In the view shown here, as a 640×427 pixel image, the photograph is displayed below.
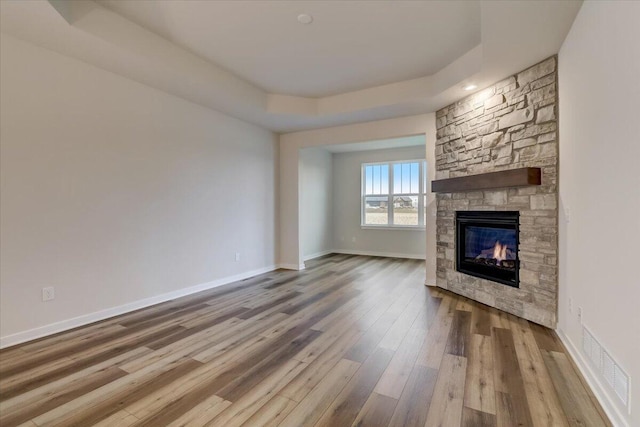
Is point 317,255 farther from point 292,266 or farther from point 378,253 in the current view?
point 292,266

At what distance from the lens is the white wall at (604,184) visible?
146 centimetres

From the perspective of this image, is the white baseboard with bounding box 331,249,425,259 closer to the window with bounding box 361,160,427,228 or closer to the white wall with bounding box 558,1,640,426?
the window with bounding box 361,160,427,228

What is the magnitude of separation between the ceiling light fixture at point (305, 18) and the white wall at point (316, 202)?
3.80 metres

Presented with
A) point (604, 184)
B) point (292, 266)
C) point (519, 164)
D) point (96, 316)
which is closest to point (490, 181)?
point (519, 164)

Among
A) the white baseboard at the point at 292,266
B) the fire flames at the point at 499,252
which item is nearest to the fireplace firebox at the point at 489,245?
the fire flames at the point at 499,252

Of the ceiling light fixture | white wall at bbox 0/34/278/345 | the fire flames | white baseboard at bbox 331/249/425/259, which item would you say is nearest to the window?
white baseboard at bbox 331/249/425/259

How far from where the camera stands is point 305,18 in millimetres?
2717

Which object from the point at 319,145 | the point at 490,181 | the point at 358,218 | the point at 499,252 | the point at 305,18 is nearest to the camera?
the point at 305,18

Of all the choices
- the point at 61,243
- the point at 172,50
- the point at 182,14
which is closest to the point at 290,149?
the point at 172,50

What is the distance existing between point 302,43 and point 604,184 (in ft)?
9.08

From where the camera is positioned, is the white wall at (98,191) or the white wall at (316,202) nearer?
the white wall at (98,191)

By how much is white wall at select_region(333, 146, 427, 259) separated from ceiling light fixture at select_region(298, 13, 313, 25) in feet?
15.6

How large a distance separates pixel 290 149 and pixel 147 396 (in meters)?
4.62

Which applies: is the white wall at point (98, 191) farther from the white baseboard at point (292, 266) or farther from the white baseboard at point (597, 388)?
the white baseboard at point (597, 388)
